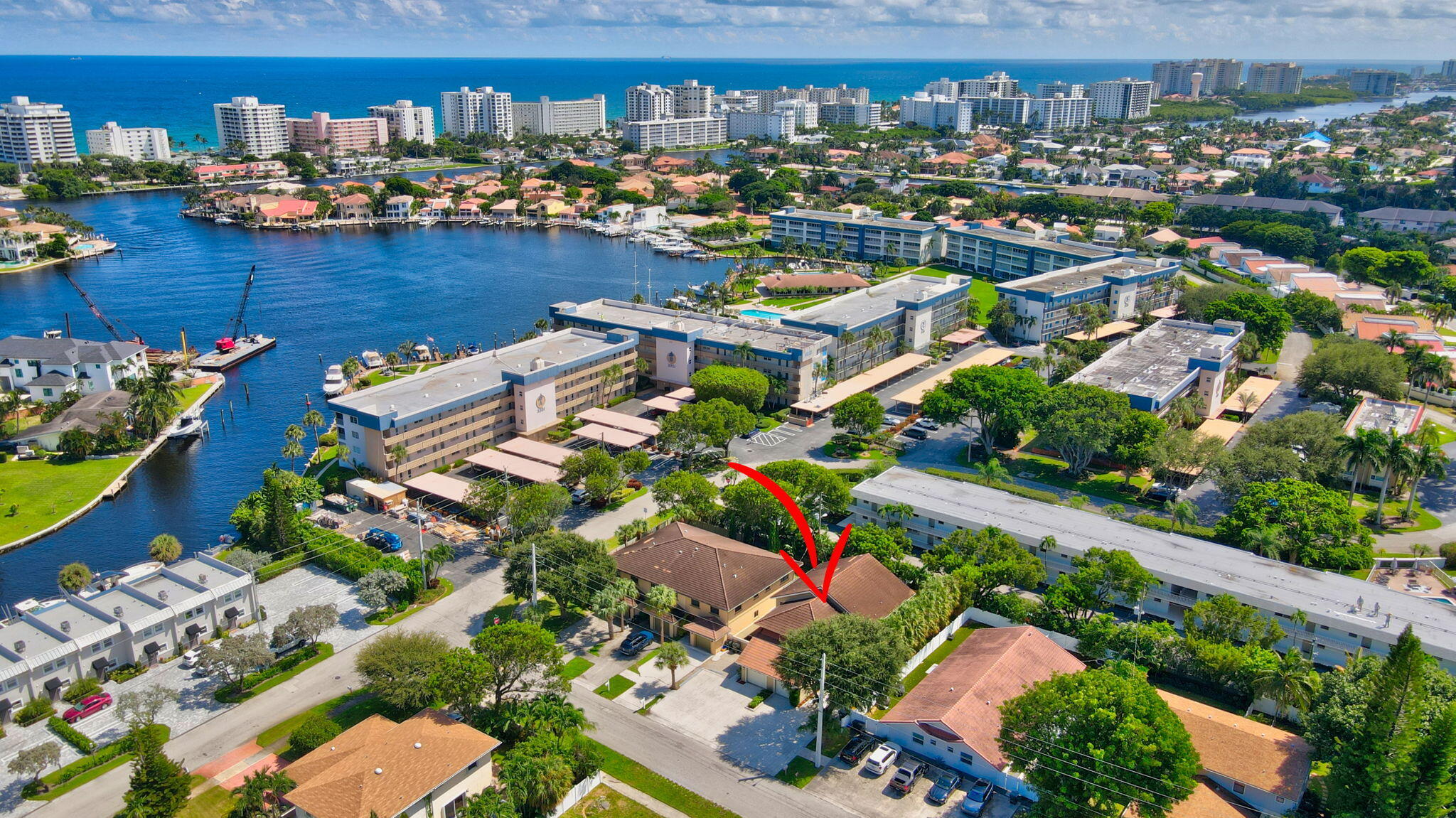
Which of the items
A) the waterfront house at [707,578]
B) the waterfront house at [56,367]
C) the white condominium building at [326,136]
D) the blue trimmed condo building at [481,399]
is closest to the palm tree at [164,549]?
the blue trimmed condo building at [481,399]

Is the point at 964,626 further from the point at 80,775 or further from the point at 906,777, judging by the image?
the point at 80,775

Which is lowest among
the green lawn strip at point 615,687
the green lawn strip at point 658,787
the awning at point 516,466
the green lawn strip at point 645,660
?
the green lawn strip at point 658,787

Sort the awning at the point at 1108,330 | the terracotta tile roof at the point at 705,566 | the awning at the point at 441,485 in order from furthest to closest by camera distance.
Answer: the awning at the point at 1108,330
the awning at the point at 441,485
the terracotta tile roof at the point at 705,566

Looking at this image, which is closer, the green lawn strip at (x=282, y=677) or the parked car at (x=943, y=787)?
the parked car at (x=943, y=787)

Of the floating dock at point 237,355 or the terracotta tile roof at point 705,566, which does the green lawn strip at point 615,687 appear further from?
the floating dock at point 237,355

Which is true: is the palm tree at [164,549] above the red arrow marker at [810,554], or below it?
below

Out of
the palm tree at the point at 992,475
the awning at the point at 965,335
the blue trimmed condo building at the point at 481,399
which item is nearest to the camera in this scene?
the palm tree at the point at 992,475

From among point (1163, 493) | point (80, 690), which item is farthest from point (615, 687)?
point (1163, 493)
